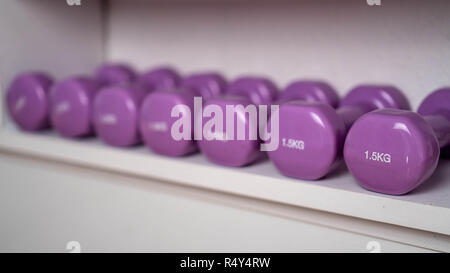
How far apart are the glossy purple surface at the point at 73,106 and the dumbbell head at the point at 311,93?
1.47 ft

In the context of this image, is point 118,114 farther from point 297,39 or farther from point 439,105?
point 439,105

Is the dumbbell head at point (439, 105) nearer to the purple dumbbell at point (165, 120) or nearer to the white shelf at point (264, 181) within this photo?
the white shelf at point (264, 181)

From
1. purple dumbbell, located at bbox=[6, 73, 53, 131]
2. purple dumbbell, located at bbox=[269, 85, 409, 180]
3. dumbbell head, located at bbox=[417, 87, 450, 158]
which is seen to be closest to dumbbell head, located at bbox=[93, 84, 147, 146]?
purple dumbbell, located at bbox=[6, 73, 53, 131]

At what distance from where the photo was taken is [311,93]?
97cm

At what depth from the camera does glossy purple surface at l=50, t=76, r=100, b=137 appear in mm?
960

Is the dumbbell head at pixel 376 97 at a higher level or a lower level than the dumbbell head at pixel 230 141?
higher

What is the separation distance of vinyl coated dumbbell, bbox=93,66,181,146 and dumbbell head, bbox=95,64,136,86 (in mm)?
267

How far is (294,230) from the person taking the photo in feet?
2.43

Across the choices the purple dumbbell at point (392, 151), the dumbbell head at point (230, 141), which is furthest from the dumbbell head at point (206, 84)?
the purple dumbbell at point (392, 151)

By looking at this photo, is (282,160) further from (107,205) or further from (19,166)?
(19,166)

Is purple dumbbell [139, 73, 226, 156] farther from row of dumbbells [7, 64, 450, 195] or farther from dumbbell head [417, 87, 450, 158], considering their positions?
dumbbell head [417, 87, 450, 158]

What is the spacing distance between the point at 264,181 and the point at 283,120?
114 millimetres

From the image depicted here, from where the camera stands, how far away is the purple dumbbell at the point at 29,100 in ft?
3.31

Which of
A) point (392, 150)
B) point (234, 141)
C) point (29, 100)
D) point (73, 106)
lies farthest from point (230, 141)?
point (29, 100)
